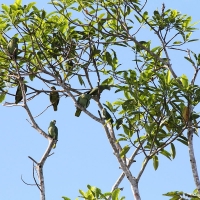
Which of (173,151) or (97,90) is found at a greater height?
(97,90)

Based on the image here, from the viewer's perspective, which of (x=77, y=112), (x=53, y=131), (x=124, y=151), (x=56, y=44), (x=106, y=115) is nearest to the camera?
(x=53, y=131)

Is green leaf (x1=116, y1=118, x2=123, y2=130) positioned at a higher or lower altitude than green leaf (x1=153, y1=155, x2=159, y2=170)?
higher

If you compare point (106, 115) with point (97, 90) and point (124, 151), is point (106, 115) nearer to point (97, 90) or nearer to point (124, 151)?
point (97, 90)

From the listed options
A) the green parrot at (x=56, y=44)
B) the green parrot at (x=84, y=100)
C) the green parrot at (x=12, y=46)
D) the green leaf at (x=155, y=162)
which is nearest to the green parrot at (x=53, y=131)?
the green parrot at (x=84, y=100)

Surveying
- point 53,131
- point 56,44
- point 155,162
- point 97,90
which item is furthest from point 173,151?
point 56,44

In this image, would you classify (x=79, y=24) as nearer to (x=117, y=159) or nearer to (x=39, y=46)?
(x=39, y=46)

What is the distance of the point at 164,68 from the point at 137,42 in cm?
57

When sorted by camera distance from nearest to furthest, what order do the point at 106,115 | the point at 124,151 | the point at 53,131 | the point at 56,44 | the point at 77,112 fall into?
the point at 53,131
the point at 124,151
the point at 106,115
the point at 77,112
the point at 56,44

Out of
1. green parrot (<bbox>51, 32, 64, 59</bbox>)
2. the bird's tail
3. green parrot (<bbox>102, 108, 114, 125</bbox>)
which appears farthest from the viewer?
green parrot (<bbox>51, 32, 64, 59</bbox>)

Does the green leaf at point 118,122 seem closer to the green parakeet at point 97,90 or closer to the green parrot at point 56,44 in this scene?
the green parakeet at point 97,90

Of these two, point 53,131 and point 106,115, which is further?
point 106,115

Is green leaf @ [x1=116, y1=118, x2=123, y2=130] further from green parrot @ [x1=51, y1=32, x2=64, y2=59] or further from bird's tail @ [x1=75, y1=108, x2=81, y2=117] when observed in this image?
green parrot @ [x1=51, y1=32, x2=64, y2=59]

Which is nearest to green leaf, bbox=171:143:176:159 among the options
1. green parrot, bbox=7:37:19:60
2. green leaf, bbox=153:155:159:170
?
green leaf, bbox=153:155:159:170

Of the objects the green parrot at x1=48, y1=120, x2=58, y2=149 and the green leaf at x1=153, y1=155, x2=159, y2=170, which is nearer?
the green parrot at x1=48, y1=120, x2=58, y2=149
